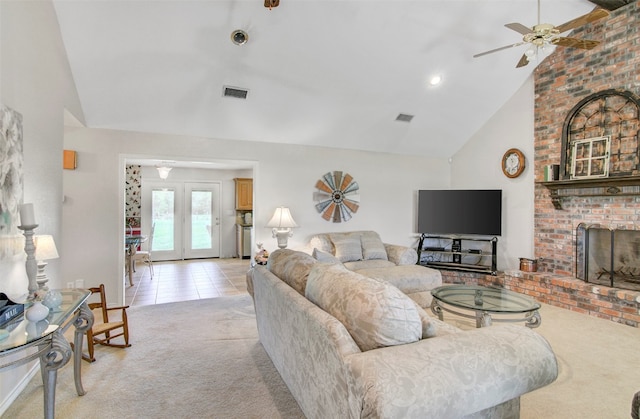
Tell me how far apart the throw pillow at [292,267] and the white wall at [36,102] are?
178 cm

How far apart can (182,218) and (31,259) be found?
18.8 ft

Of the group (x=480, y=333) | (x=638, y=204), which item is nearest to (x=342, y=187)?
(x=638, y=204)

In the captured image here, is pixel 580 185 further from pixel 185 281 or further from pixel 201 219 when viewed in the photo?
pixel 201 219

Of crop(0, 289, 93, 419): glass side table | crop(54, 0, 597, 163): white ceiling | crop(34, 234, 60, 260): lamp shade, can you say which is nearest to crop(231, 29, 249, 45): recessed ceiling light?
crop(54, 0, 597, 163): white ceiling

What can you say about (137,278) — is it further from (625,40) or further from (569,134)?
(625,40)

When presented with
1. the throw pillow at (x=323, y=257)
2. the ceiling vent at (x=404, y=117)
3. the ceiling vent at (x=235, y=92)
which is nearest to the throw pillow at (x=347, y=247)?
the throw pillow at (x=323, y=257)

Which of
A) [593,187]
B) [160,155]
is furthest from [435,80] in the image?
[160,155]

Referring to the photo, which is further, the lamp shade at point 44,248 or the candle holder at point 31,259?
the lamp shade at point 44,248

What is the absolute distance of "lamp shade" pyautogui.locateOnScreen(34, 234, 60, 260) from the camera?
2424mm

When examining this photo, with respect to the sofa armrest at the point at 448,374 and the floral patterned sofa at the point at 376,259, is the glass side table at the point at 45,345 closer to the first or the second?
the sofa armrest at the point at 448,374

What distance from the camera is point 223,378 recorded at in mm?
2434

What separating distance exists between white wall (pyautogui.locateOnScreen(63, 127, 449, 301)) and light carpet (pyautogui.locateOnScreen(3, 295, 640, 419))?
4.15ft

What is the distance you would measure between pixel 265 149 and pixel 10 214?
10.4 feet

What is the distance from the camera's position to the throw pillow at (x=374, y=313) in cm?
143
